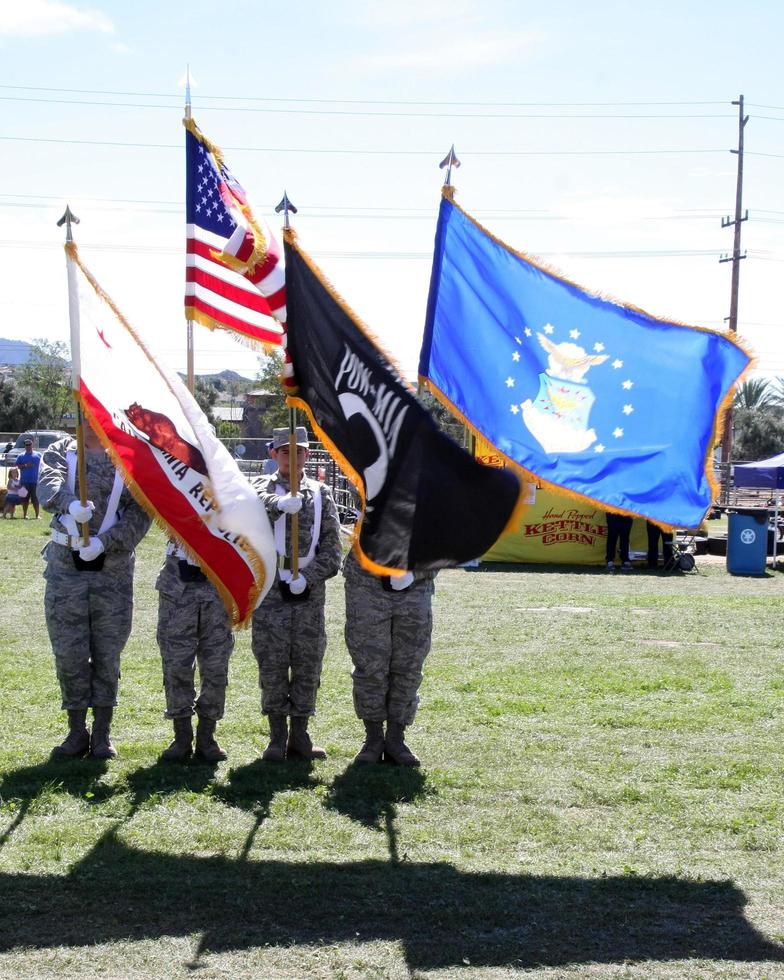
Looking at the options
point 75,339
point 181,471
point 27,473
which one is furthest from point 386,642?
point 27,473

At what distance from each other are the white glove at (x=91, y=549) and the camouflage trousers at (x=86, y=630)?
0.68ft

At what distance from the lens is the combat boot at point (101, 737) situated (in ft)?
22.7

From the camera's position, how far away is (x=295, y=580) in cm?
662

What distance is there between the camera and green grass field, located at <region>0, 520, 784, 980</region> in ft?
14.6

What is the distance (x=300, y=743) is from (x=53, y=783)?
58.1 inches

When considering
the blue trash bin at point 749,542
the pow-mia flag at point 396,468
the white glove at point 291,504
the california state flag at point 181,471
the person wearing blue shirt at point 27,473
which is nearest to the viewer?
the pow-mia flag at point 396,468

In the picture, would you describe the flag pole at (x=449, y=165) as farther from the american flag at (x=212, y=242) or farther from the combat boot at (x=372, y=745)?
the combat boot at (x=372, y=745)

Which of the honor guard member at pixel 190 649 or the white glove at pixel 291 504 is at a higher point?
the white glove at pixel 291 504

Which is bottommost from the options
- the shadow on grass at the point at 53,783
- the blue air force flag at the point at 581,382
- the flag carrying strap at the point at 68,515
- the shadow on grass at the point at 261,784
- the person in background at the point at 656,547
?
the person in background at the point at 656,547

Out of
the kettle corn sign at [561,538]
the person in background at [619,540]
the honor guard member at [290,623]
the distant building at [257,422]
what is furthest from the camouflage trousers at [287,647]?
the distant building at [257,422]

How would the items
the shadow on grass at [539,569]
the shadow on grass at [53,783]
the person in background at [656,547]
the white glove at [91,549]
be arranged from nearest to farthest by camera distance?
the shadow on grass at [53,783] → the white glove at [91,549] → the shadow on grass at [539,569] → the person in background at [656,547]

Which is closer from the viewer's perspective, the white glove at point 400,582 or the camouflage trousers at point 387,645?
the white glove at point 400,582

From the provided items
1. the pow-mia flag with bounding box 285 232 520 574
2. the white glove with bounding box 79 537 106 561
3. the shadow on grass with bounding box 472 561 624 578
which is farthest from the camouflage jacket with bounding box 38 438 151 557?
the shadow on grass with bounding box 472 561 624 578

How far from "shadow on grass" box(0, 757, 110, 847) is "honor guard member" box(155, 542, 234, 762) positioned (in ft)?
1.62
